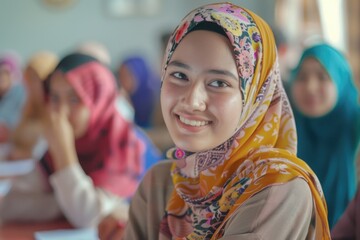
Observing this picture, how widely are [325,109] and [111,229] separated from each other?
2.97 feet

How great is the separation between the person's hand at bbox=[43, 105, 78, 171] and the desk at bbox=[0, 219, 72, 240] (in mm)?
171

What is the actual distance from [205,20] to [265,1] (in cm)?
670

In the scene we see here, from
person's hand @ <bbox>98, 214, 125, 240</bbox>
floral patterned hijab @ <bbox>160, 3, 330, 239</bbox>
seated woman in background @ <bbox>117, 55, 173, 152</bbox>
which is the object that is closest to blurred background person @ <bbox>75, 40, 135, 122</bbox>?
seated woman in background @ <bbox>117, 55, 173, 152</bbox>

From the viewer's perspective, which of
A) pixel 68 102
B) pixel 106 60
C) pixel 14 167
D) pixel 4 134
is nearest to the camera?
pixel 68 102

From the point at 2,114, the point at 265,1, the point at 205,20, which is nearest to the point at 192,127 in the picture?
the point at 205,20

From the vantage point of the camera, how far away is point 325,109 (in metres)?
1.93

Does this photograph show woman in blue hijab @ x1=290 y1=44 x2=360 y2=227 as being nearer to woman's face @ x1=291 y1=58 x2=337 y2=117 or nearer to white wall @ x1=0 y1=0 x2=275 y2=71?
woman's face @ x1=291 y1=58 x2=337 y2=117

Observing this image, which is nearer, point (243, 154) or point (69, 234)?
point (243, 154)

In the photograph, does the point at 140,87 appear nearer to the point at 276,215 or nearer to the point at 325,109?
the point at 325,109

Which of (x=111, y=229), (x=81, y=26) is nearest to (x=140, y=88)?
(x=81, y=26)

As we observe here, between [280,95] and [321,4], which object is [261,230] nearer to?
[280,95]

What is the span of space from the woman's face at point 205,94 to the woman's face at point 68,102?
91 cm

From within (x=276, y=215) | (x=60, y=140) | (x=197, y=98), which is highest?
(x=197, y=98)

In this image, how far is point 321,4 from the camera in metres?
4.85
